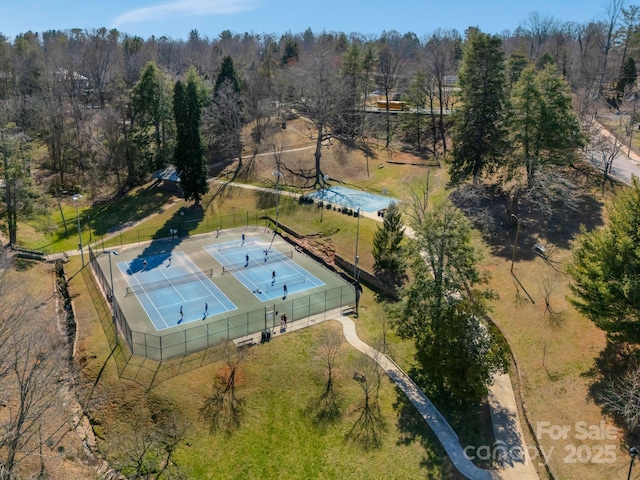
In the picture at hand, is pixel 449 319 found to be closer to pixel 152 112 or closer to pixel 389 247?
pixel 389 247

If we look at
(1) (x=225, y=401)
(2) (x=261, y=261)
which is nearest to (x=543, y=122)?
(2) (x=261, y=261)

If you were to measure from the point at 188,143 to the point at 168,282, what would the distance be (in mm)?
18281

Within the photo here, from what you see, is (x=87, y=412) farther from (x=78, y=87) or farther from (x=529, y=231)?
(x=78, y=87)

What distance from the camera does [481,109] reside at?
44219 mm

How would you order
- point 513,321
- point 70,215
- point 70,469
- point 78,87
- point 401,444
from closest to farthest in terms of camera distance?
point 70,469 → point 401,444 → point 513,321 → point 70,215 → point 78,87

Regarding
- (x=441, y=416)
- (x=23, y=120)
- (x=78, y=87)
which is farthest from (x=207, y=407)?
(x=78, y=87)

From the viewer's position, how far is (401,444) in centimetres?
2278

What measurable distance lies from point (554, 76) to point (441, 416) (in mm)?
30025

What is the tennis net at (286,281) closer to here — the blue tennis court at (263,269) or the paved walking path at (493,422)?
the blue tennis court at (263,269)

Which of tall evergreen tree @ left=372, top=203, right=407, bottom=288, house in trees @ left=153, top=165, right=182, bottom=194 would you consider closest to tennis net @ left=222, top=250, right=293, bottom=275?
tall evergreen tree @ left=372, top=203, right=407, bottom=288

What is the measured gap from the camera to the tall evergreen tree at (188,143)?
4881 cm

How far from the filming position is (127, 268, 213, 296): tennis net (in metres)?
35.2

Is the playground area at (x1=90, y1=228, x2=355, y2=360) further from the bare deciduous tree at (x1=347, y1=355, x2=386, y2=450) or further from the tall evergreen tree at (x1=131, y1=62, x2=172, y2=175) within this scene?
the tall evergreen tree at (x1=131, y1=62, x2=172, y2=175)

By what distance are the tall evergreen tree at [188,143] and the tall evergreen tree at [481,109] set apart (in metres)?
25.7
